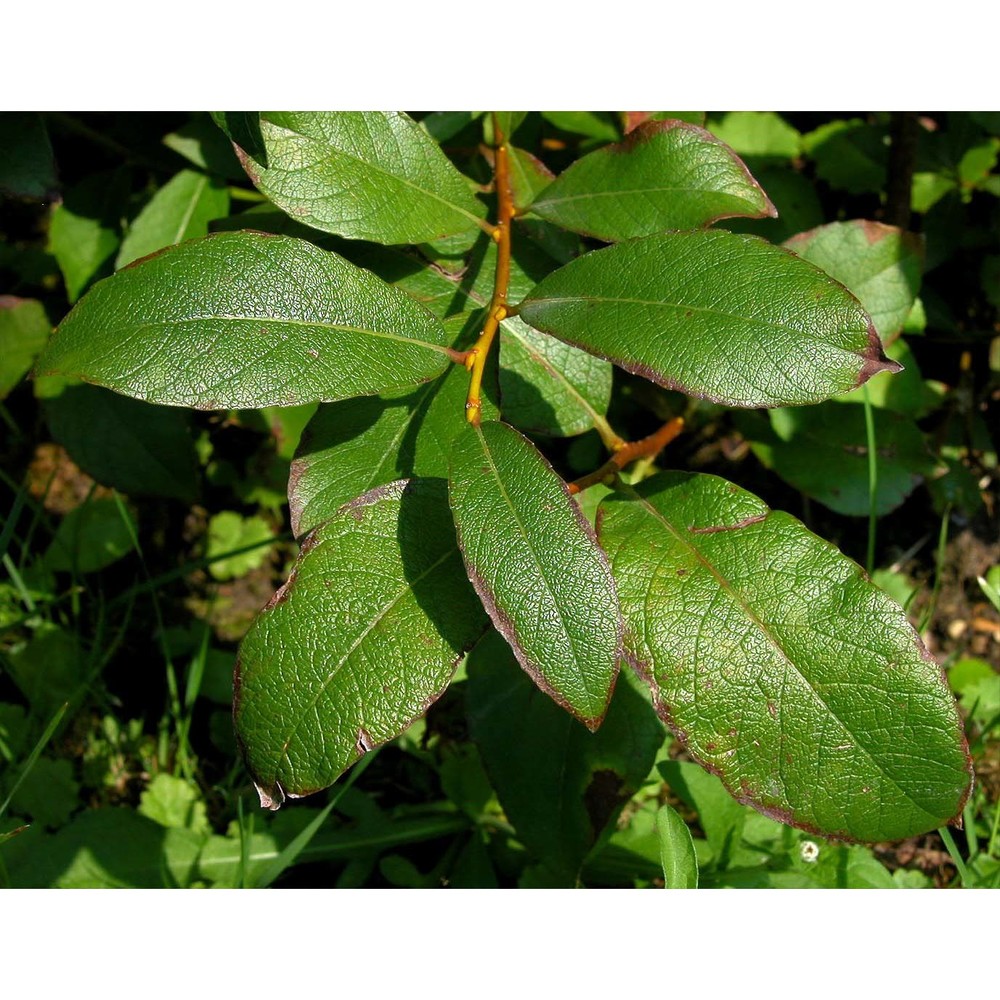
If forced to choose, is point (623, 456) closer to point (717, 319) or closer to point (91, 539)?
point (717, 319)

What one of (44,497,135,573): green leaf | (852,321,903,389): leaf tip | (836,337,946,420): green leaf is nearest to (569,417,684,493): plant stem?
(852,321,903,389): leaf tip

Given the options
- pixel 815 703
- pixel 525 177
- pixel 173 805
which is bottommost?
pixel 173 805

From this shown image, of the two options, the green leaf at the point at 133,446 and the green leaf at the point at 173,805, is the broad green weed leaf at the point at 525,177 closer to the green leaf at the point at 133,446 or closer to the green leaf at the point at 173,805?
the green leaf at the point at 133,446

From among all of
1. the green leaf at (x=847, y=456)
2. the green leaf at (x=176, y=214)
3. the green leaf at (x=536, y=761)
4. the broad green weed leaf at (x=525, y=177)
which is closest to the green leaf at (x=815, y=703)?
the green leaf at (x=536, y=761)

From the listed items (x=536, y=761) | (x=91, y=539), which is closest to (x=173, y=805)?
(x=91, y=539)

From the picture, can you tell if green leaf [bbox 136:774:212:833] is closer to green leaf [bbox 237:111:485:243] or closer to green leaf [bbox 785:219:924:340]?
green leaf [bbox 237:111:485:243]

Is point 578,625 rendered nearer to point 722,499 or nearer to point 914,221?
point 722,499

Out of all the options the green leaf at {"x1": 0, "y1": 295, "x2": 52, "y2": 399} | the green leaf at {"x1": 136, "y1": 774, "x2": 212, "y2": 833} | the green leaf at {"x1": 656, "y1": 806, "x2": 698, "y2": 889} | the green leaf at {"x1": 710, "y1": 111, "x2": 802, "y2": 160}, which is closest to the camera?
the green leaf at {"x1": 656, "y1": 806, "x2": 698, "y2": 889}
